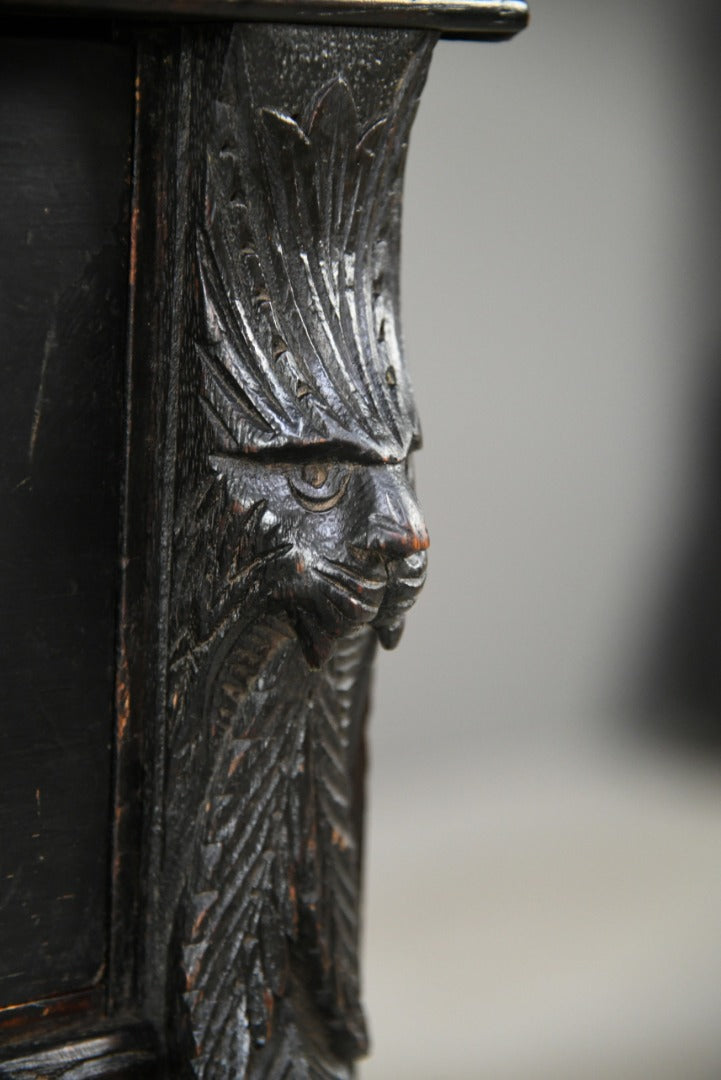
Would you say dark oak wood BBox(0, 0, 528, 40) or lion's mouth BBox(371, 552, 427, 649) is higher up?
dark oak wood BBox(0, 0, 528, 40)

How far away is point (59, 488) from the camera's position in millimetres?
1053

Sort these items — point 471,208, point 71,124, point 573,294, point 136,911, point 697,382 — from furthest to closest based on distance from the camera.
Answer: point 697,382 < point 573,294 < point 471,208 < point 136,911 < point 71,124

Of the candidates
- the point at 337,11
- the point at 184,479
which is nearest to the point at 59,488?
the point at 184,479

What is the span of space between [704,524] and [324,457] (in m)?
1.92

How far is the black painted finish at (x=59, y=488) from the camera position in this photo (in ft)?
3.31

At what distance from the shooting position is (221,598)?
1061 millimetres

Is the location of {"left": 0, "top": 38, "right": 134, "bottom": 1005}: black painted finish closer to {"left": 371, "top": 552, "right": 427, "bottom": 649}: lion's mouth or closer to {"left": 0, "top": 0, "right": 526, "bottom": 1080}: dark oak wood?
{"left": 0, "top": 0, "right": 526, "bottom": 1080}: dark oak wood

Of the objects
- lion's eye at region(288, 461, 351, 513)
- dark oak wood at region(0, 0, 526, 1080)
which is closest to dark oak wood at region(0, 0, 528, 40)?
dark oak wood at region(0, 0, 526, 1080)

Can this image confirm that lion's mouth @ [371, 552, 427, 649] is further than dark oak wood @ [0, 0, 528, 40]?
Yes

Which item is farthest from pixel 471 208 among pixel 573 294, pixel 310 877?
pixel 310 877

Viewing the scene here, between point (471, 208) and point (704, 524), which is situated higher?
point (471, 208)

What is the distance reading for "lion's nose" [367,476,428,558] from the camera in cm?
103

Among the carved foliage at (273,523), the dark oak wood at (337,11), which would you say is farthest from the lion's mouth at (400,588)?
the dark oak wood at (337,11)

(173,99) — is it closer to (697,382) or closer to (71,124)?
(71,124)
